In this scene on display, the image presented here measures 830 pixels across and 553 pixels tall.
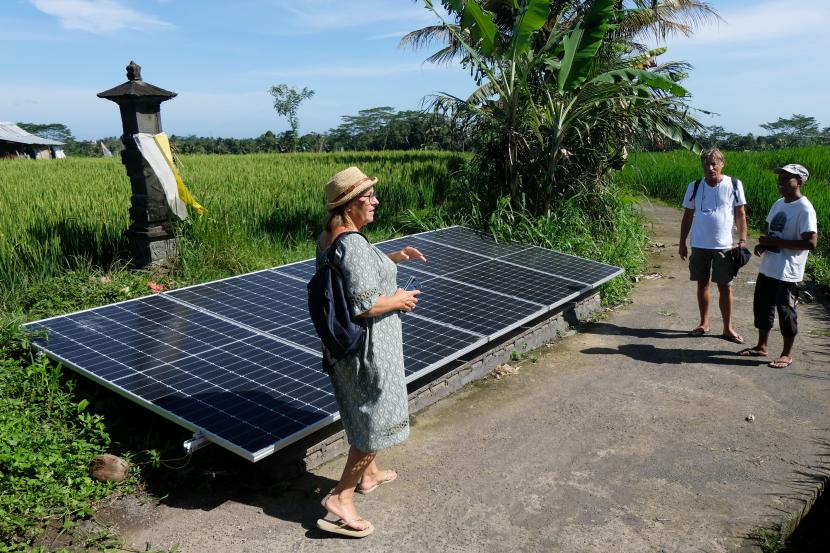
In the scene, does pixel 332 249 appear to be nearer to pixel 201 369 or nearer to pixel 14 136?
pixel 201 369

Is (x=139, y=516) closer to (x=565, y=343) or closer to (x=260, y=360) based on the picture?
(x=260, y=360)

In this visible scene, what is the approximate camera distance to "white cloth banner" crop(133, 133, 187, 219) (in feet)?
22.2

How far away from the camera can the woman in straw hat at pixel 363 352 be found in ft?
9.75

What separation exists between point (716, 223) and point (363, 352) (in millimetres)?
4459

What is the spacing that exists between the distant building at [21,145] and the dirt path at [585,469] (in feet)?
131

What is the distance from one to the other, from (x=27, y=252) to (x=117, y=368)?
114 inches

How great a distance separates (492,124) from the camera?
995cm

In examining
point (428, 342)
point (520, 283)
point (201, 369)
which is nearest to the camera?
point (201, 369)

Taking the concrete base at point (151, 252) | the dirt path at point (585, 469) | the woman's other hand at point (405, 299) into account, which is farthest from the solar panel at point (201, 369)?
the concrete base at point (151, 252)

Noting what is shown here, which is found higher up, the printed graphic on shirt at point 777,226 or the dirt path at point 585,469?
the printed graphic on shirt at point 777,226

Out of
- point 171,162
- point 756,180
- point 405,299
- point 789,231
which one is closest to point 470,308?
point 405,299

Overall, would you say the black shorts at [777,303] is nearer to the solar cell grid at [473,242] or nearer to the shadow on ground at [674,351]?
the shadow on ground at [674,351]

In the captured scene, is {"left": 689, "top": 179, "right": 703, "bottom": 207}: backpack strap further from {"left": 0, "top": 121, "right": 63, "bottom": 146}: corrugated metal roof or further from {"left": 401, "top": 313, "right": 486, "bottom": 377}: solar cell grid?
{"left": 0, "top": 121, "right": 63, "bottom": 146}: corrugated metal roof

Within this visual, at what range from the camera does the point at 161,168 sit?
6840 mm
